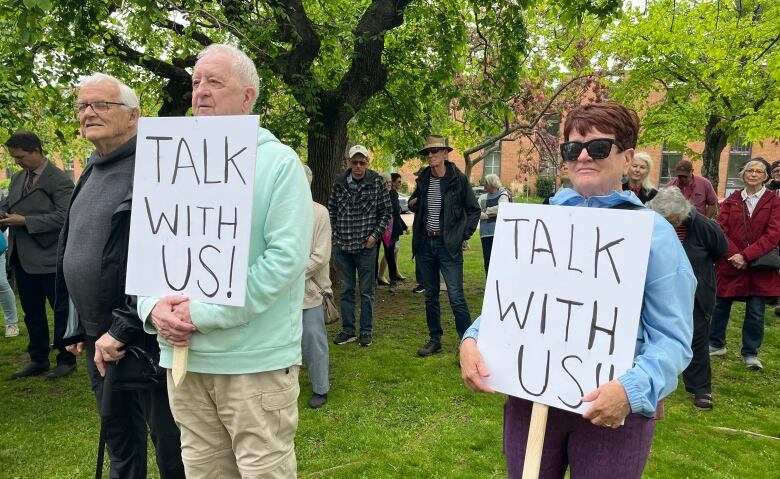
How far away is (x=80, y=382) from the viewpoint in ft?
16.2

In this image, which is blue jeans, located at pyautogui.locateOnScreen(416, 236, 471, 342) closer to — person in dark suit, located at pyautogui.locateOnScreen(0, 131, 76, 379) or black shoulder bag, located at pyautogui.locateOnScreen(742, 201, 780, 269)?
black shoulder bag, located at pyautogui.locateOnScreen(742, 201, 780, 269)

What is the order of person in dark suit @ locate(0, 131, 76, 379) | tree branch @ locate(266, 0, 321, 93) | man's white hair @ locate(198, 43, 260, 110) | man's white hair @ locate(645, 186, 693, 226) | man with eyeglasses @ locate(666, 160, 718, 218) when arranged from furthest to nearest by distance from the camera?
tree branch @ locate(266, 0, 321, 93) < man with eyeglasses @ locate(666, 160, 718, 218) < person in dark suit @ locate(0, 131, 76, 379) < man's white hair @ locate(645, 186, 693, 226) < man's white hair @ locate(198, 43, 260, 110)

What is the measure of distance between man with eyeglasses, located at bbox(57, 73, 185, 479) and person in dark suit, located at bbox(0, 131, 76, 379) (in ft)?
8.64

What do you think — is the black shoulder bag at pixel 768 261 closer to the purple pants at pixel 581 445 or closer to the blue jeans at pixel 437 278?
the blue jeans at pixel 437 278

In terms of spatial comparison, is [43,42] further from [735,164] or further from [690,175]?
[735,164]

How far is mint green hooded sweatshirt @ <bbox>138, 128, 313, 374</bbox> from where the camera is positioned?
185 centimetres

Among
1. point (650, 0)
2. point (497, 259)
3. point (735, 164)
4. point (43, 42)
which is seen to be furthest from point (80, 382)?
point (735, 164)

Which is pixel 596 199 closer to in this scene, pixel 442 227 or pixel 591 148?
pixel 591 148

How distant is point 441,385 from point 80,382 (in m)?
3.29

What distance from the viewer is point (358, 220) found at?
5.80 m

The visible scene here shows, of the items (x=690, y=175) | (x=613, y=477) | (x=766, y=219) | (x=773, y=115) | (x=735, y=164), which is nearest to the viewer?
(x=613, y=477)

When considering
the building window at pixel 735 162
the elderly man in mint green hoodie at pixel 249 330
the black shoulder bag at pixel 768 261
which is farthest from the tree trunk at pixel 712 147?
the building window at pixel 735 162

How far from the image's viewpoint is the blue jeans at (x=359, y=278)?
19.4 feet

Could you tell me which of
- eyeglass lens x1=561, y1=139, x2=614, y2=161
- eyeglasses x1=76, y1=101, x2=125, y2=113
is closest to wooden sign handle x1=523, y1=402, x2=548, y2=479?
eyeglass lens x1=561, y1=139, x2=614, y2=161
